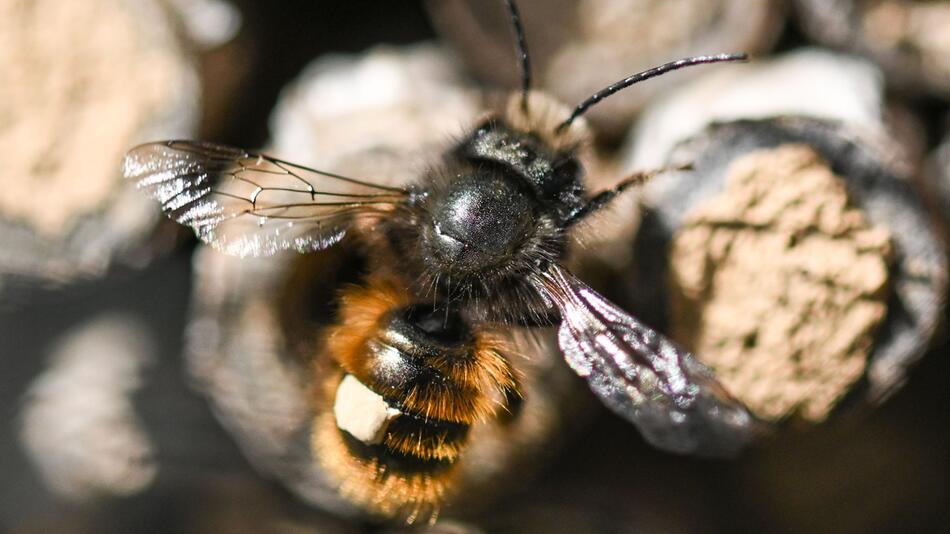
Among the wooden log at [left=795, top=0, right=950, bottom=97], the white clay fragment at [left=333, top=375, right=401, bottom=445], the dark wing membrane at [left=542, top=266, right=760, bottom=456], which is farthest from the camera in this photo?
the wooden log at [left=795, top=0, right=950, bottom=97]

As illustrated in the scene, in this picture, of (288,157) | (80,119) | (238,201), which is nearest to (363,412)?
(238,201)

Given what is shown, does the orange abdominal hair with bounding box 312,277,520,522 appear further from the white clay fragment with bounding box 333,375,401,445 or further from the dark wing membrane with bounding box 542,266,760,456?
the dark wing membrane with bounding box 542,266,760,456

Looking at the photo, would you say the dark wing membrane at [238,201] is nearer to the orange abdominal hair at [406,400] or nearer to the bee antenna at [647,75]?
the orange abdominal hair at [406,400]

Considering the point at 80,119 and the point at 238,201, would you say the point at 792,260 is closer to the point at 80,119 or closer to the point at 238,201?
the point at 238,201

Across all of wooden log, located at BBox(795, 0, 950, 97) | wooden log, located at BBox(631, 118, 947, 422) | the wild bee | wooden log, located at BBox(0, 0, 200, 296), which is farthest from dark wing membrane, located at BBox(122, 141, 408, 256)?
wooden log, located at BBox(795, 0, 950, 97)

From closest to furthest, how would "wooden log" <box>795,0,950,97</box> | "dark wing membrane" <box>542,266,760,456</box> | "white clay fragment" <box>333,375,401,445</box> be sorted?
"dark wing membrane" <box>542,266,760,456</box> < "white clay fragment" <box>333,375,401,445</box> < "wooden log" <box>795,0,950,97</box>

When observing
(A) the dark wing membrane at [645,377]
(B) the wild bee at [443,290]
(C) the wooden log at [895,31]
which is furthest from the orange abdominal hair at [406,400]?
(C) the wooden log at [895,31]

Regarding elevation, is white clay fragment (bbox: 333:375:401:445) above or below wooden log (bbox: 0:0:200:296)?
below

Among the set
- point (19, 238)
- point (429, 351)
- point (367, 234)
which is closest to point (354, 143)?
point (367, 234)
